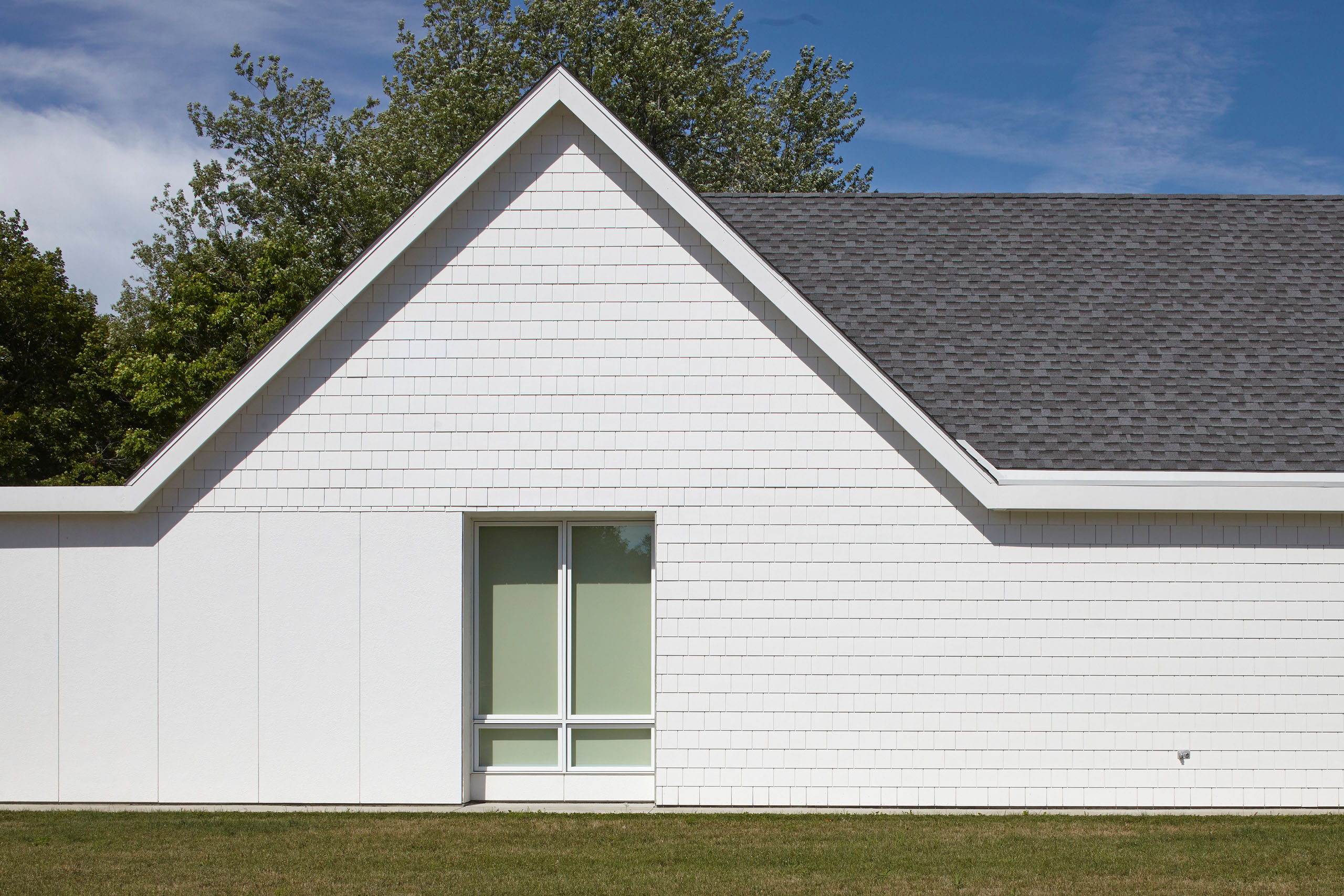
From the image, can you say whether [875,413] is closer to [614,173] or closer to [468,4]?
[614,173]

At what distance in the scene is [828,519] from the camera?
10023mm

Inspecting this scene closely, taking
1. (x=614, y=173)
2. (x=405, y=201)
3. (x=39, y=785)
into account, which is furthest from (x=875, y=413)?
(x=405, y=201)

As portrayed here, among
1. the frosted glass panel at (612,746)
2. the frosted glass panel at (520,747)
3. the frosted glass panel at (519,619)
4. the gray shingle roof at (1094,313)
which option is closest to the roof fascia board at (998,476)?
the gray shingle roof at (1094,313)

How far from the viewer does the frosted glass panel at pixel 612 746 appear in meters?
10.3

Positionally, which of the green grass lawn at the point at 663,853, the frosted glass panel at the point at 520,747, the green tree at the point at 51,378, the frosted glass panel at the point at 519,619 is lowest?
the green grass lawn at the point at 663,853

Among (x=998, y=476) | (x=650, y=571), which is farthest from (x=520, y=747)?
(x=998, y=476)

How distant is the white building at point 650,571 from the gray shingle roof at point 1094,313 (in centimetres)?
17

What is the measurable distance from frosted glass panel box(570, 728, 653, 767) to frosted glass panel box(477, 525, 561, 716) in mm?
376

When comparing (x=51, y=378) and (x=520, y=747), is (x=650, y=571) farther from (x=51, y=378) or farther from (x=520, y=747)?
(x=51, y=378)

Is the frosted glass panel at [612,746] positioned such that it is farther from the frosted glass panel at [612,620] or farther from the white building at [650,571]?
the frosted glass panel at [612,620]

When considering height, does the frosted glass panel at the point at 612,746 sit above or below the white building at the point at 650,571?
below

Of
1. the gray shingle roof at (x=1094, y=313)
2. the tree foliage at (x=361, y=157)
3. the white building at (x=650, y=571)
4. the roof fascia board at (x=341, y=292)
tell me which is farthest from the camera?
the tree foliage at (x=361, y=157)

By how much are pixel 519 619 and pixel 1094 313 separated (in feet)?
21.9

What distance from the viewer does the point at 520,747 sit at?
33.9ft
